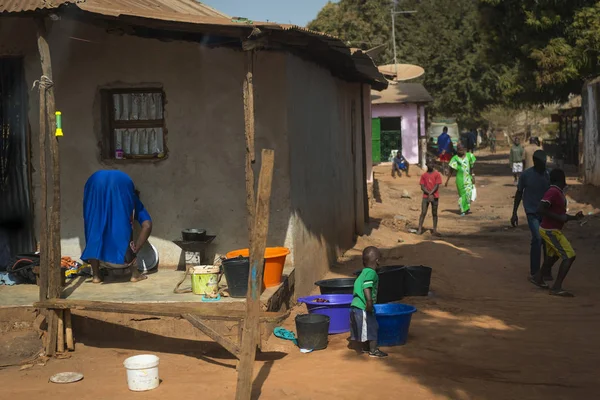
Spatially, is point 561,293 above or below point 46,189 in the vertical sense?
below

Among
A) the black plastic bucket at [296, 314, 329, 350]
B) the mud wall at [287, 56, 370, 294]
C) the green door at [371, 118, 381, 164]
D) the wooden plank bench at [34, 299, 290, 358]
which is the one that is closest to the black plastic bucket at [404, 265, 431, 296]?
the mud wall at [287, 56, 370, 294]

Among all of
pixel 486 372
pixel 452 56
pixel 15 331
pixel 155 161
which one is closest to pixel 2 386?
pixel 15 331

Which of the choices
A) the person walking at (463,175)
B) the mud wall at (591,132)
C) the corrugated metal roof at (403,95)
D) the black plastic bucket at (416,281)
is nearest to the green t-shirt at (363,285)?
the black plastic bucket at (416,281)

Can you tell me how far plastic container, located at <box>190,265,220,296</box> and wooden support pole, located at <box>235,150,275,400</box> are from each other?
200 centimetres

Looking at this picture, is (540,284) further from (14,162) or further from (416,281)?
(14,162)

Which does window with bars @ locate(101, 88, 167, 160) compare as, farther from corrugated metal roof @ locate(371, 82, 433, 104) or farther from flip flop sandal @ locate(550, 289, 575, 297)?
corrugated metal roof @ locate(371, 82, 433, 104)

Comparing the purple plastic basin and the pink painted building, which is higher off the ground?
the pink painted building

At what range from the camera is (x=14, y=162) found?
870 centimetres

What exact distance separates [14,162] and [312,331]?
4295 mm

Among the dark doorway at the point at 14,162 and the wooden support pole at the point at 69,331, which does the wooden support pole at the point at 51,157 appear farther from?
the dark doorway at the point at 14,162

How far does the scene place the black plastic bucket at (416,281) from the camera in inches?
350

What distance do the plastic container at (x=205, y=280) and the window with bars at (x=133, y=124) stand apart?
6.09ft

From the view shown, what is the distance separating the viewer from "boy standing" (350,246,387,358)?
21.5 feet

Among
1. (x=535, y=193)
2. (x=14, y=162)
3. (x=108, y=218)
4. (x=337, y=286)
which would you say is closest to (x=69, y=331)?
(x=108, y=218)
